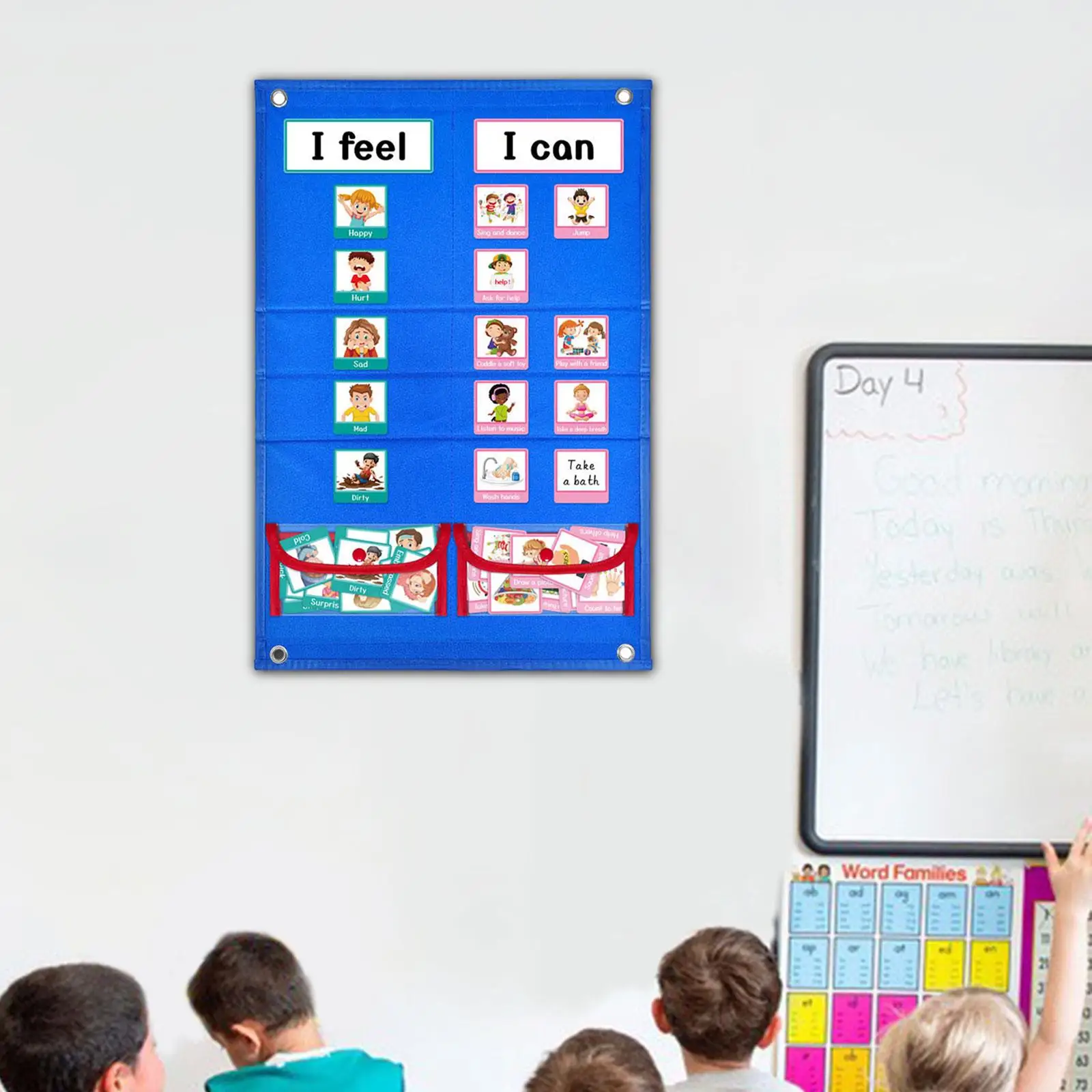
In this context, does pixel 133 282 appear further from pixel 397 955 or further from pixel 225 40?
pixel 397 955

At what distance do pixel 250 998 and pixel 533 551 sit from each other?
774 mm

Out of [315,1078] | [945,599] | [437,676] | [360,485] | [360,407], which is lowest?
[315,1078]

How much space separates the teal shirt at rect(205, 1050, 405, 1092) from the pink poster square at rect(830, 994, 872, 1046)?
0.79 meters

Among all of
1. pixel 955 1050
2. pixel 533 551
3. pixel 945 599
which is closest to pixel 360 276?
pixel 533 551

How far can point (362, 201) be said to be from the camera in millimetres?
2148

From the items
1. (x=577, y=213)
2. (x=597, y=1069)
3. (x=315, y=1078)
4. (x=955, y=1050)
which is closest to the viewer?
(x=597, y=1069)

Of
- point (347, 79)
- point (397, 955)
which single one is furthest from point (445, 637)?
point (347, 79)

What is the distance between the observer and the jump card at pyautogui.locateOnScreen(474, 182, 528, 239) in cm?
214

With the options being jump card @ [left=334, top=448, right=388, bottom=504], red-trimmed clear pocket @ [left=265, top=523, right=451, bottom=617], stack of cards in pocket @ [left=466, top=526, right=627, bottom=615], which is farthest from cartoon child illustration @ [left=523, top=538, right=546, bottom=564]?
jump card @ [left=334, top=448, right=388, bottom=504]

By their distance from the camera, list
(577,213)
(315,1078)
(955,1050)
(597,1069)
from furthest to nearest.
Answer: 1. (577,213)
2. (315,1078)
3. (955,1050)
4. (597,1069)

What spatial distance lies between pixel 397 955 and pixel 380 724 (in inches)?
14.1

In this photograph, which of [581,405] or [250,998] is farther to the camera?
[581,405]

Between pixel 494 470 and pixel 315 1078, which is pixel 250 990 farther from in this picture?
pixel 494 470

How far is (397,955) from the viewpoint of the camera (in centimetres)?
218
